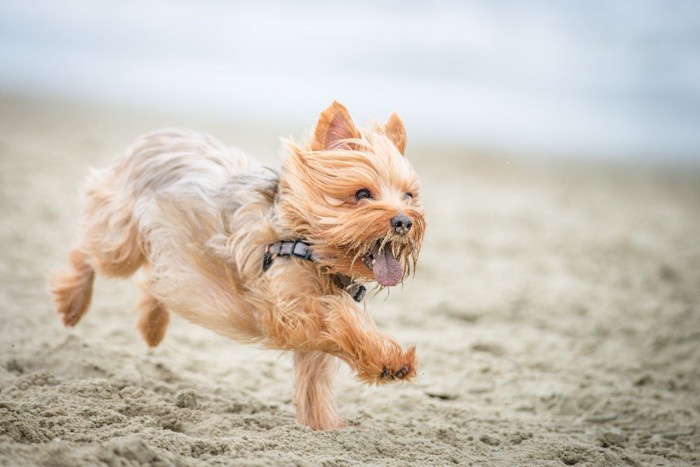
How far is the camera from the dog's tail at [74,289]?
5.36 metres

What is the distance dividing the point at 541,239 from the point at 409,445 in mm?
6434

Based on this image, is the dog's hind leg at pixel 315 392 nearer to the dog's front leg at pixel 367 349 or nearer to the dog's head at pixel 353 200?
the dog's front leg at pixel 367 349

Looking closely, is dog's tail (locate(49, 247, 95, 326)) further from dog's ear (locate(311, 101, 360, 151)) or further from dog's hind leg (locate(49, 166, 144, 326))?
dog's ear (locate(311, 101, 360, 151))

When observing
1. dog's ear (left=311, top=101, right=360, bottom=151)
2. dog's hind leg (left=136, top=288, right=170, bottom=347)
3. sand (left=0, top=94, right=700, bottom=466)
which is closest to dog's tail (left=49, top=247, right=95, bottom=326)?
sand (left=0, top=94, right=700, bottom=466)

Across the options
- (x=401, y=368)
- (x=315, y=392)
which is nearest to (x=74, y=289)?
(x=315, y=392)

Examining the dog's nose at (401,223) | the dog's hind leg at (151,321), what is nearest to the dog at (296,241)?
the dog's nose at (401,223)

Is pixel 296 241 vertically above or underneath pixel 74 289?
above

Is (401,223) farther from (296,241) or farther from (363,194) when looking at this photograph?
(296,241)

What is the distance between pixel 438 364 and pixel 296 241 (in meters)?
2.22

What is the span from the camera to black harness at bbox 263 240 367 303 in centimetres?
396

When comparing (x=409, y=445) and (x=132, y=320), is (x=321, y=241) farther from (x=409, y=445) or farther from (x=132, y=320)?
(x=132, y=320)

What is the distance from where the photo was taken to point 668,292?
7.82 meters

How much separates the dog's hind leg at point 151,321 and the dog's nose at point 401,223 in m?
2.17

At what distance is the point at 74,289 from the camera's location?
5.35 m
